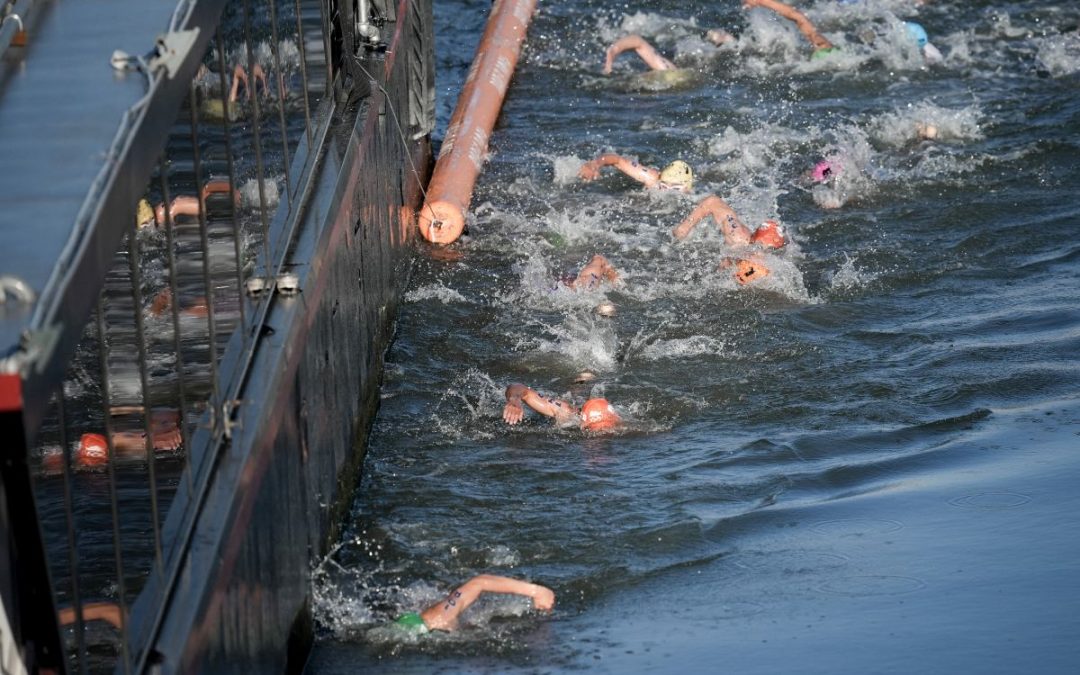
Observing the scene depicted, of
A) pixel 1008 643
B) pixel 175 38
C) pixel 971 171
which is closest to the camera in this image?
pixel 175 38

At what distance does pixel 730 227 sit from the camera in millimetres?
12281

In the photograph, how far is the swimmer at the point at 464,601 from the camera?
7008mm

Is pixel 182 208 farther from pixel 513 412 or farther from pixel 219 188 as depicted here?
pixel 513 412

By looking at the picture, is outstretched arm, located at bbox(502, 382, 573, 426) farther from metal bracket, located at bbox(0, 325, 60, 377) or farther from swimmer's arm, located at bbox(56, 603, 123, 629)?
metal bracket, located at bbox(0, 325, 60, 377)

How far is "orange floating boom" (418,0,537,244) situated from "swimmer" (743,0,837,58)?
2572 millimetres

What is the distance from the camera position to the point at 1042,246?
39.4 ft

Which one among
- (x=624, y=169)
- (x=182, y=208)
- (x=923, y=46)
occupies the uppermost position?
(x=182, y=208)

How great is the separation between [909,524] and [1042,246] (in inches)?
205

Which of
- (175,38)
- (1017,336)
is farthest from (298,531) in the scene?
(1017,336)

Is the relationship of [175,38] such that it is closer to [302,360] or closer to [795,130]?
[302,360]

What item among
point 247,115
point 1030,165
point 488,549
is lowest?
point 488,549

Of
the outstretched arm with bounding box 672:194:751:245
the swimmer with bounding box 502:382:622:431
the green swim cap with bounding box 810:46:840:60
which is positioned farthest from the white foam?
the green swim cap with bounding box 810:46:840:60

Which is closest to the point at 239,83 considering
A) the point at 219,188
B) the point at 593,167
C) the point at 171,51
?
the point at 219,188

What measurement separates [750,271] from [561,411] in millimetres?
2600
